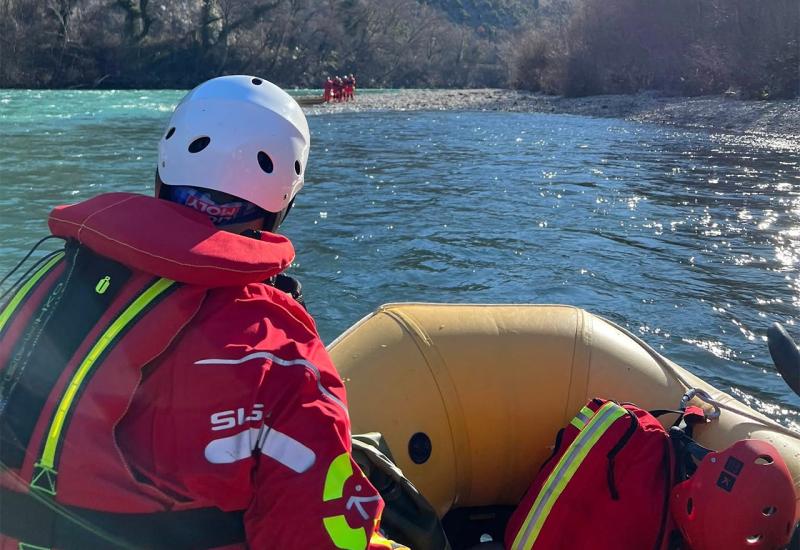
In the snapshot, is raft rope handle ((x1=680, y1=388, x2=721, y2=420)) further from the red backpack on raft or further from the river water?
the river water

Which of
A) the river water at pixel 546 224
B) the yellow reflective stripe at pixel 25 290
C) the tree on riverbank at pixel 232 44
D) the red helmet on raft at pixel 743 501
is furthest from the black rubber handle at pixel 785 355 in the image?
the tree on riverbank at pixel 232 44

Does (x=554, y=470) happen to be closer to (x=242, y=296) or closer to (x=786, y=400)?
(x=242, y=296)

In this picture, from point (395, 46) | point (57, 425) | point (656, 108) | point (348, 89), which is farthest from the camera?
point (395, 46)

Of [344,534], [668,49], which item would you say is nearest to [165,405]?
[344,534]

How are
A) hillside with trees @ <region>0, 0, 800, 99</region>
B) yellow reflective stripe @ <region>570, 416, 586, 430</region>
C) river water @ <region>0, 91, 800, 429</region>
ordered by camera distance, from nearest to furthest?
yellow reflective stripe @ <region>570, 416, 586, 430</region> → river water @ <region>0, 91, 800, 429</region> → hillside with trees @ <region>0, 0, 800, 99</region>

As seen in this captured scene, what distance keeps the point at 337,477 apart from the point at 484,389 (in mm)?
1331

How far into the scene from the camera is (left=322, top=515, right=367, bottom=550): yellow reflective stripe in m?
1.21

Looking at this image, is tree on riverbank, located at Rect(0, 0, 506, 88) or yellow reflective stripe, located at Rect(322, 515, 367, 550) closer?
yellow reflective stripe, located at Rect(322, 515, 367, 550)

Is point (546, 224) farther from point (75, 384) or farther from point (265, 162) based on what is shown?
point (75, 384)

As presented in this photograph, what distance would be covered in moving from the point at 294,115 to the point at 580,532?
1.39 metres

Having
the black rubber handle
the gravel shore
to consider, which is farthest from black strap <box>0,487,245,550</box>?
the gravel shore

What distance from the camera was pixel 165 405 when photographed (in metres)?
1.19

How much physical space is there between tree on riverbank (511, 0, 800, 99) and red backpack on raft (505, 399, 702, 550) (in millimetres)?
21850

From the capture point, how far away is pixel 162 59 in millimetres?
47062
